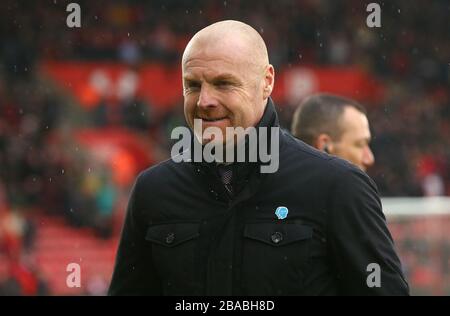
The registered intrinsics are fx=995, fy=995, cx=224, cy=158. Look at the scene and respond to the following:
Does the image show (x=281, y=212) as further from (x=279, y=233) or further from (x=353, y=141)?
(x=353, y=141)

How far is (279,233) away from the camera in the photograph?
9.36 ft

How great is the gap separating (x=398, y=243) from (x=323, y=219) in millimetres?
5234

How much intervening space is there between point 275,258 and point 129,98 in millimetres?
13413

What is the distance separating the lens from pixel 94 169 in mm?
13938

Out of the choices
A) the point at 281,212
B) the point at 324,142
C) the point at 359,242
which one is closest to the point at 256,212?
the point at 281,212

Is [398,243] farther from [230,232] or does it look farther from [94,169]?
[94,169]

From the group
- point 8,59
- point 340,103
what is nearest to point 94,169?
point 8,59

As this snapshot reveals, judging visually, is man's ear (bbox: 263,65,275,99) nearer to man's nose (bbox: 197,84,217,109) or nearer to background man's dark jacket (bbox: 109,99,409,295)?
background man's dark jacket (bbox: 109,99,409,295)

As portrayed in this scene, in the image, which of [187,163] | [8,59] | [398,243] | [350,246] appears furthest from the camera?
[8,59]

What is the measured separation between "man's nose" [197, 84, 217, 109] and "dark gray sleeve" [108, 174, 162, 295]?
0.46 m

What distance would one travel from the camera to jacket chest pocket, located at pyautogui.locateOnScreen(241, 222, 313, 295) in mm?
2811

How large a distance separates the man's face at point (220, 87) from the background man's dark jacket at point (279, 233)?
10 cm

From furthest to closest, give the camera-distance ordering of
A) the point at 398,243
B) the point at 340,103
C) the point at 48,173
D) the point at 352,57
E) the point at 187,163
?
the point at 352,57
the point at 48,173
the point at 398,243
the point at 340,103
the point at 187,163
